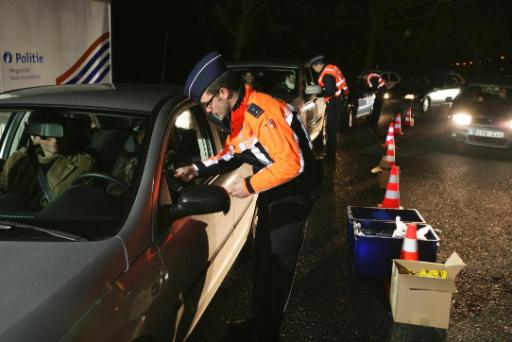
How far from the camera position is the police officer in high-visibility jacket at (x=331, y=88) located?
845cm

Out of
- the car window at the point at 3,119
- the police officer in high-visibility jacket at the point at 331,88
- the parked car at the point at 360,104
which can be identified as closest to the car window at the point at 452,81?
the parked car at the point at 360,104

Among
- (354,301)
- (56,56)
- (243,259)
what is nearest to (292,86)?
(56,56)

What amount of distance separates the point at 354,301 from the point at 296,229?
1357 millimetres

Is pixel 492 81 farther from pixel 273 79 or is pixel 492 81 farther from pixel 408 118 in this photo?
pixel 273 79

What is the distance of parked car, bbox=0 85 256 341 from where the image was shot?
1.80 meters

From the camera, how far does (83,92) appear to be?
127 inches

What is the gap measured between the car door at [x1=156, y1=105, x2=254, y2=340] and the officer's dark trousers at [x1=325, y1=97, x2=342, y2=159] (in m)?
5.03

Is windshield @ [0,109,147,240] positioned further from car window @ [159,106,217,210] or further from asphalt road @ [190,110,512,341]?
asphalt road @ [190,110,512,341]

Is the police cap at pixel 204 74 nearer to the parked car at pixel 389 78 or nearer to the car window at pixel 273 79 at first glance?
the car window at pixel 273 79

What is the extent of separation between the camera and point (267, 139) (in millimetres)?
2527

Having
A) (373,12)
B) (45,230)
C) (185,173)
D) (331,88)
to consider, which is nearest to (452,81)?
(331,88)

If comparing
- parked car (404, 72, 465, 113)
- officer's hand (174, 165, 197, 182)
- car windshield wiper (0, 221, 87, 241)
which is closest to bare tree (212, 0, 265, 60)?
parked car (404, 72, 465, 113)

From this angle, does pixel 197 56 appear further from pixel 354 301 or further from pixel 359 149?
pixel 354 301

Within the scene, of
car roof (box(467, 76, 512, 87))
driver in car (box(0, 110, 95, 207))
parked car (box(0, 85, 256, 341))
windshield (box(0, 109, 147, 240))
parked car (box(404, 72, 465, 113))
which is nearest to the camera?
parked car (box(0, 85, 256, 341))
